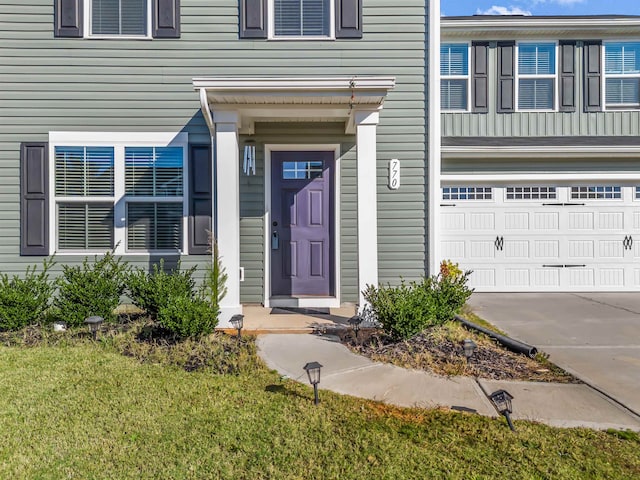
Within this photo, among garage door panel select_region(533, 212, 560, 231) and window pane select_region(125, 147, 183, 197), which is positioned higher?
window pane select_region(125, 147, 183, 197)

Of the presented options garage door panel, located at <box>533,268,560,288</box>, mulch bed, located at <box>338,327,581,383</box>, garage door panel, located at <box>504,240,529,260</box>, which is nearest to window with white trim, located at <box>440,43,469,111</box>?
garage door panel, located at <box>504,240,529,260</box>

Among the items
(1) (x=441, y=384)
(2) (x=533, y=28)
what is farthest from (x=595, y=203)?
(1) (x=441, y=384)

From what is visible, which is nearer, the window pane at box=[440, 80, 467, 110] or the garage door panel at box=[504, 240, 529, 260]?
the garage door panel at box=[504, 240, 529, 260]

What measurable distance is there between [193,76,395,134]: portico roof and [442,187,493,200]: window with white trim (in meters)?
3.17

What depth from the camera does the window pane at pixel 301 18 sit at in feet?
17.1

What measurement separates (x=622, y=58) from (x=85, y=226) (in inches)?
375

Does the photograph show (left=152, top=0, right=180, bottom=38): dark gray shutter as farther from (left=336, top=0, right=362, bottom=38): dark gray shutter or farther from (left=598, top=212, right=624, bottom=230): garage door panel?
(left=598, top=212, right=624, bottom=230): garage door panel

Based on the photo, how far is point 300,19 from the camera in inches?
206

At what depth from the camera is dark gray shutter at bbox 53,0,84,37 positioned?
501 centimetres

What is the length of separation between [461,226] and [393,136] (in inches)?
108

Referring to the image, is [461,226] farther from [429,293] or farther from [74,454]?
[74,454]

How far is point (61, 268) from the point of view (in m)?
5.05

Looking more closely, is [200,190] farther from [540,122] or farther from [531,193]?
[540,122]

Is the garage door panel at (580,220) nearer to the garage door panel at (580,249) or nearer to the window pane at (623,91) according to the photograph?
the garage door panel at (580,249)
